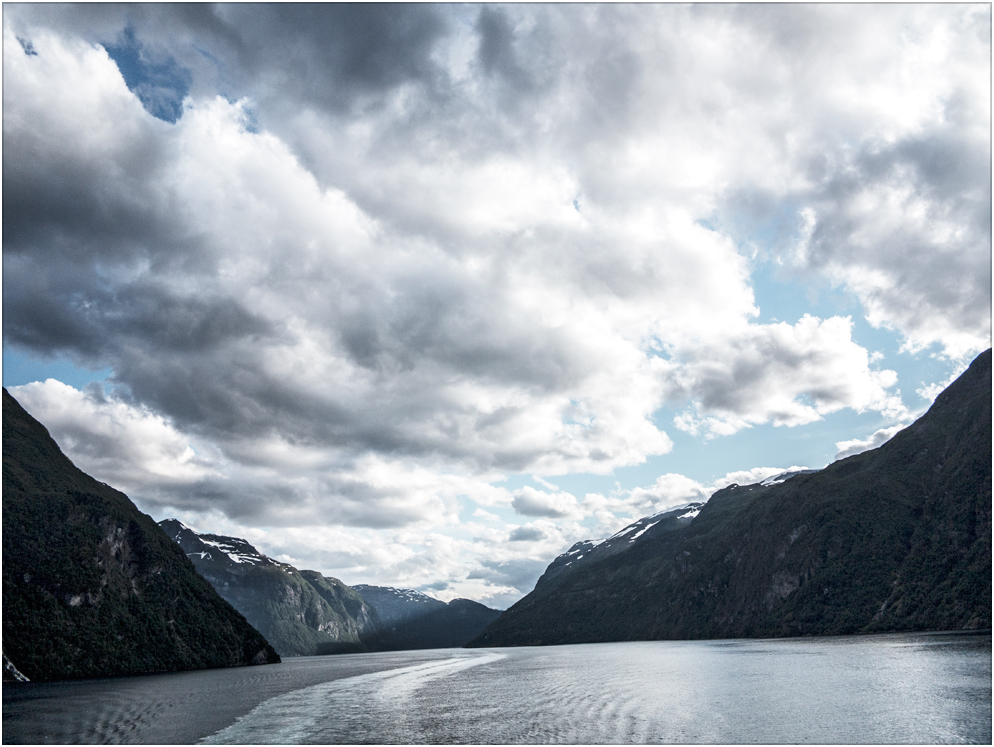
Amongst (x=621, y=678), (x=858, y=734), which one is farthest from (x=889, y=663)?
(x=858, y=734)

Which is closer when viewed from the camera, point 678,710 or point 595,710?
point 678,710

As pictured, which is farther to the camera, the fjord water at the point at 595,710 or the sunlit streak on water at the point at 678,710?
the fjord water at the point at 595,710

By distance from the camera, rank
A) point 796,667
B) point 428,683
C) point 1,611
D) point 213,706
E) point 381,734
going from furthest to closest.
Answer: point 1,611 < point 428,683 < point 796,667 < point 213,706 < point 381,734

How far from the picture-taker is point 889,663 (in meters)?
110

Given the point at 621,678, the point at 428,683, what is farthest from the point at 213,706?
the point at 621,678

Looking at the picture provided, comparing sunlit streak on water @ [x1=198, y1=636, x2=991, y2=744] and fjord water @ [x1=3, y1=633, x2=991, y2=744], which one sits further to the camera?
fjord water @ [x1=3, y1=633, x2=991, y2=744]

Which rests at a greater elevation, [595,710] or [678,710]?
[678,710]

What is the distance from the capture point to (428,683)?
134 m

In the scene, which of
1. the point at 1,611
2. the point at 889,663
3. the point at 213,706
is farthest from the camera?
the point at 1,611

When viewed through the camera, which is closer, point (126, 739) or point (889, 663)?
point (126, 739)

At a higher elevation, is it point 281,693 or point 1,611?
point 1,611

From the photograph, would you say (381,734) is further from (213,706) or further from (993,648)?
(993,648)

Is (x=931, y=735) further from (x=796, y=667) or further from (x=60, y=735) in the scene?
(x=60, y=735)

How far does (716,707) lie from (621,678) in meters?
49.7
